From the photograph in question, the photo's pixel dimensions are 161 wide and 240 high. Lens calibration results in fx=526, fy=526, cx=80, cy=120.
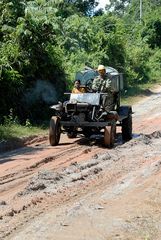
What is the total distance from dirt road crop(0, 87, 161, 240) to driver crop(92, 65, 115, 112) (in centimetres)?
118

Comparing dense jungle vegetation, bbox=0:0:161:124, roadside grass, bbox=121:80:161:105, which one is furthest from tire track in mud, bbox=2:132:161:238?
roadside grass, bbox=121:80:161:105

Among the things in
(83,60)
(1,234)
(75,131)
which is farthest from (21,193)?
(83,60)

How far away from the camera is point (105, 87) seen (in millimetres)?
14219

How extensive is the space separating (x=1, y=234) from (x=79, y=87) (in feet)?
29.1

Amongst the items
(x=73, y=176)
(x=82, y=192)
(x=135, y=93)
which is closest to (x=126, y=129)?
(x=73, y=176)

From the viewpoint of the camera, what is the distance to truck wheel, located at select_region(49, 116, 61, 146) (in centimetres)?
1378

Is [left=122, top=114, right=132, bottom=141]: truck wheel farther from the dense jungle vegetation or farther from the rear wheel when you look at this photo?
the dense jungle vegetation

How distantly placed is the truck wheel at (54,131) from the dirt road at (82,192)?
0.16 meters

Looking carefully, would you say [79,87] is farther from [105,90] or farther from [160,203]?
[160,203]

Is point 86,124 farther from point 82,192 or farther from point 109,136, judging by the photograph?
point 82,192

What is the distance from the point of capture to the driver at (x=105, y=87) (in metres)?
14.2

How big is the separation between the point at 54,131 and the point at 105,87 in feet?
6.09

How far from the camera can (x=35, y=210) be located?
716 centimetres

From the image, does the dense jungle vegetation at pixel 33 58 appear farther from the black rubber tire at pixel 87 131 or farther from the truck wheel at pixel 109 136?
the truck wheel at pixel 109 136
